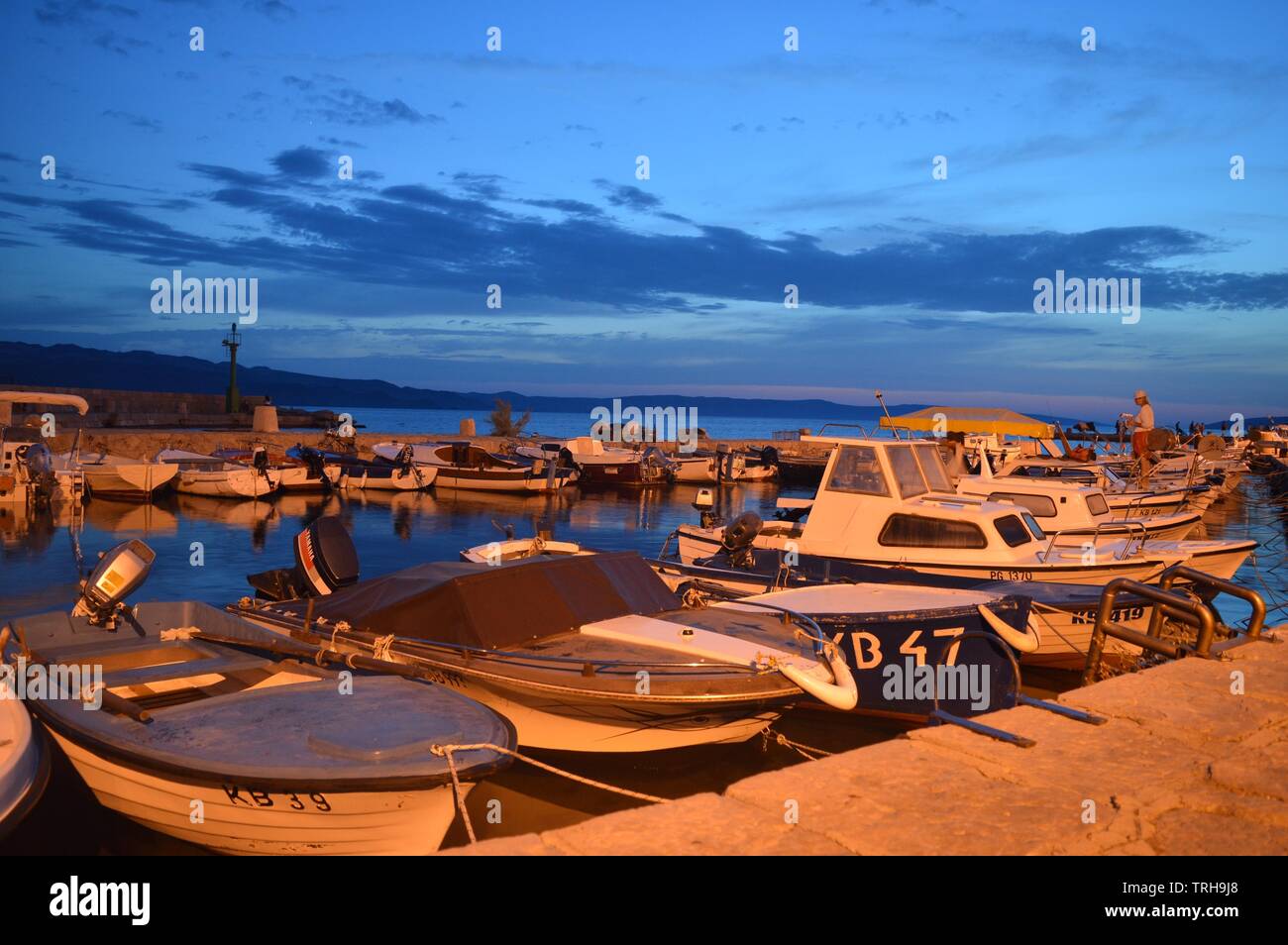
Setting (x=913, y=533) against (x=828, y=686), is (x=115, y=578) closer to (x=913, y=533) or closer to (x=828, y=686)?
(x=828, y=686)

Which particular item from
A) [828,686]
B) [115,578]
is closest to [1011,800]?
[828,686]

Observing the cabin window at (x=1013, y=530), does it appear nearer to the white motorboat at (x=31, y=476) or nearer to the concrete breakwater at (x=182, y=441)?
the white motorboat at (x=31, y=476)

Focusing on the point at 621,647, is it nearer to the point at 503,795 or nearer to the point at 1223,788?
the point at 503,795

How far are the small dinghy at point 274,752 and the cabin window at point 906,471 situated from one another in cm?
922

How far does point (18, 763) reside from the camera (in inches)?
259

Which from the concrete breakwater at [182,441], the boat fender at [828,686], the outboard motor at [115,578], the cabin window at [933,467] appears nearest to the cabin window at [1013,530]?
the cabin window at [933,467]

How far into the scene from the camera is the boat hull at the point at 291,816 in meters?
6.43

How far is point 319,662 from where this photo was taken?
30.3 feet

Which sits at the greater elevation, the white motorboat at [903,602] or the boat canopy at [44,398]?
the boat canopy at [44,398]

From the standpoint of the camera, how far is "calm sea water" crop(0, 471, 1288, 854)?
885 centimetres

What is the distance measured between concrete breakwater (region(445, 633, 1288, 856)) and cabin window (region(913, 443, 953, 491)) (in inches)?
434
